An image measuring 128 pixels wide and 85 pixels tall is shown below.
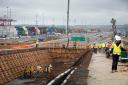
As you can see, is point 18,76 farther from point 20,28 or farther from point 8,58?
point 20,28

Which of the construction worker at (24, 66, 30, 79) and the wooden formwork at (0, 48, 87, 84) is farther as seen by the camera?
the construction worker at (24, 66, 30, 79)

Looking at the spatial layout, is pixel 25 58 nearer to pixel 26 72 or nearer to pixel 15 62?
pixel 15 62

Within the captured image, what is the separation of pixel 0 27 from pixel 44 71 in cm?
8231

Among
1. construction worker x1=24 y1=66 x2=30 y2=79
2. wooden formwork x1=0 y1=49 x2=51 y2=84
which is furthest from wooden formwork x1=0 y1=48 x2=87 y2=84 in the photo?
construction worker x1=24 y1=66 x2=30 y2=79

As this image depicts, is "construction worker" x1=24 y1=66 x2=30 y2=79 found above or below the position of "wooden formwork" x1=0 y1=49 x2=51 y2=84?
below

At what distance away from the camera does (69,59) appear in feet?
181

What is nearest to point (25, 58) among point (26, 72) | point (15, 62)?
point (15, 62)

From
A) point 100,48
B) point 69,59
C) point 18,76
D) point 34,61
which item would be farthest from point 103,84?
point 100,48

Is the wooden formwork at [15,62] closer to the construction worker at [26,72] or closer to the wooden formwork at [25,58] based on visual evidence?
the wooden formwork at [25,58]

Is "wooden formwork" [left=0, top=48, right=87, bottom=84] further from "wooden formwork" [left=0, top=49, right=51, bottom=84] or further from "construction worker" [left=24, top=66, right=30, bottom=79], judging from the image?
"construction worker" [left=24, top=66, right=30, bottom=79]

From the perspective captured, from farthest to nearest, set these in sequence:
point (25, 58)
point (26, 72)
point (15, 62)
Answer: point (25, 58) → point (15, 62) → point (26, 72)

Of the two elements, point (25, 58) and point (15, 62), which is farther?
point (25, 58)

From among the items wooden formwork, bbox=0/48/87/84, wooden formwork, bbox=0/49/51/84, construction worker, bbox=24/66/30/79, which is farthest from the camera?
construction worker, bbox=24/66/30/79

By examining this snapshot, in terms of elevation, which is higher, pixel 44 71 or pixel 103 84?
pixel 103 84
